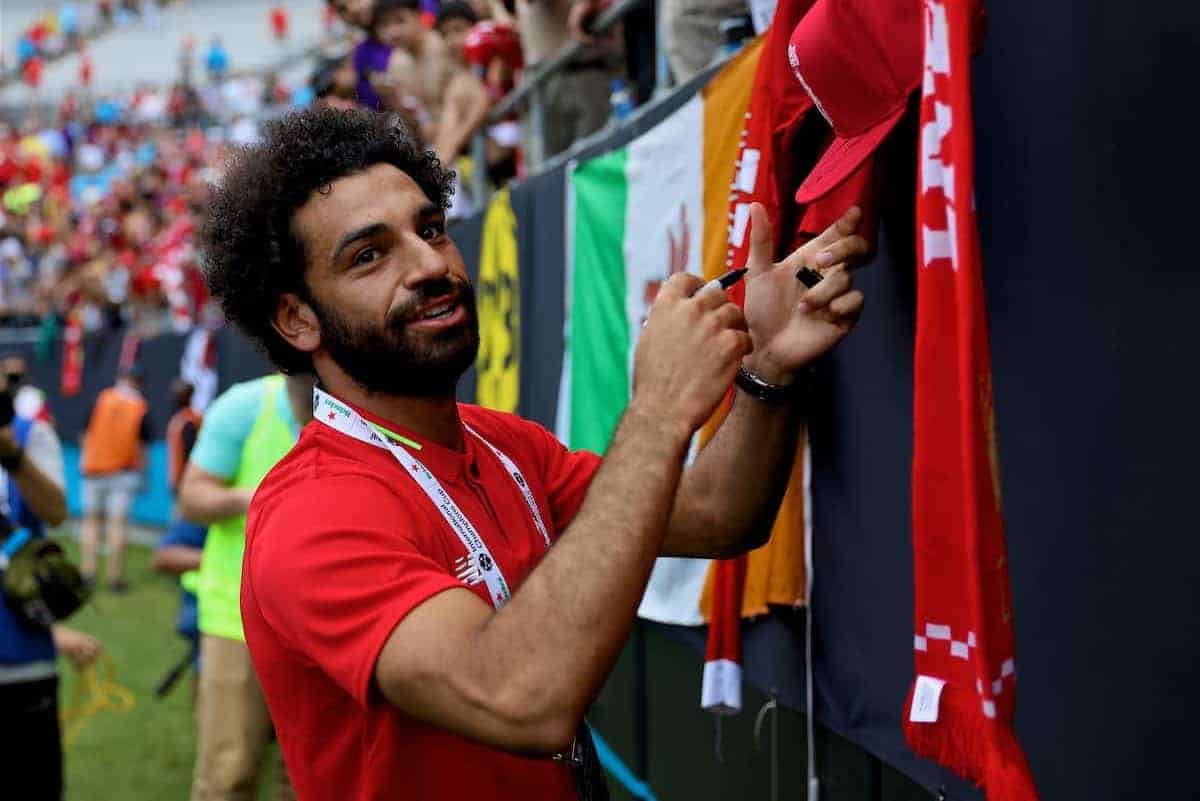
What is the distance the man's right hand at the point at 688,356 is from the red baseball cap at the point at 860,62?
43 cm

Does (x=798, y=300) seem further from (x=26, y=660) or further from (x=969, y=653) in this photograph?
(x=26, y=660)

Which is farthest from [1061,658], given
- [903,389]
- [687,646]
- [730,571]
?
[687,646]

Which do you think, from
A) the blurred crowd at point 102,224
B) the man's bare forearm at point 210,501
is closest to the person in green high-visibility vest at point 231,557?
the man's bare forearm at point 210,501

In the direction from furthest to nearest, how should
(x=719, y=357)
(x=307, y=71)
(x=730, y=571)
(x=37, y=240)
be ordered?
(x=307, y=71)
(x=37, y=240)
(x=730, y=571)
(x=719, y=357)

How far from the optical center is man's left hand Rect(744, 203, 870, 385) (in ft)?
7.08

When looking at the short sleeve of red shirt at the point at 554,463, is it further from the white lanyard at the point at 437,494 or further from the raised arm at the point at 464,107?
the raised arm at the point at 464,107

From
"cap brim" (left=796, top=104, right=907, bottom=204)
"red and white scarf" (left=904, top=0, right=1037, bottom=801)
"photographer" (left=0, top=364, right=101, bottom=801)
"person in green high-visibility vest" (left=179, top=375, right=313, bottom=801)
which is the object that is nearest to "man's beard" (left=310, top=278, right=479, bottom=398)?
"cap brim" (left=796, top=104, right=907, bottom=204)

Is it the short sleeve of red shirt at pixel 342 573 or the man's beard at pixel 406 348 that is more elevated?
the man's beard at pixel 406 348

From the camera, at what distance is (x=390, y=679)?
1.70m

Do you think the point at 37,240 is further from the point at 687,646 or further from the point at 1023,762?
the point at 1023,762

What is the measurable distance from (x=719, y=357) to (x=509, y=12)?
6.20 meters

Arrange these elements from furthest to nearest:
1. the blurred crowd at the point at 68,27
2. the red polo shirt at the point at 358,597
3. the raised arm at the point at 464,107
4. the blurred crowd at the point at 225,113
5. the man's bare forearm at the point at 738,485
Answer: the blurred crowd at the point at 68,27
the raised arm at the point at 464,107
the blurred crowd at the point at 225,113
the man's bare forearm at the point at 738,485
the red polo shirt at the point at 358,597

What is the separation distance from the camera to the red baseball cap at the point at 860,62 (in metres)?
2.14

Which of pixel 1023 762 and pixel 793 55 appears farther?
pixel 793 55
